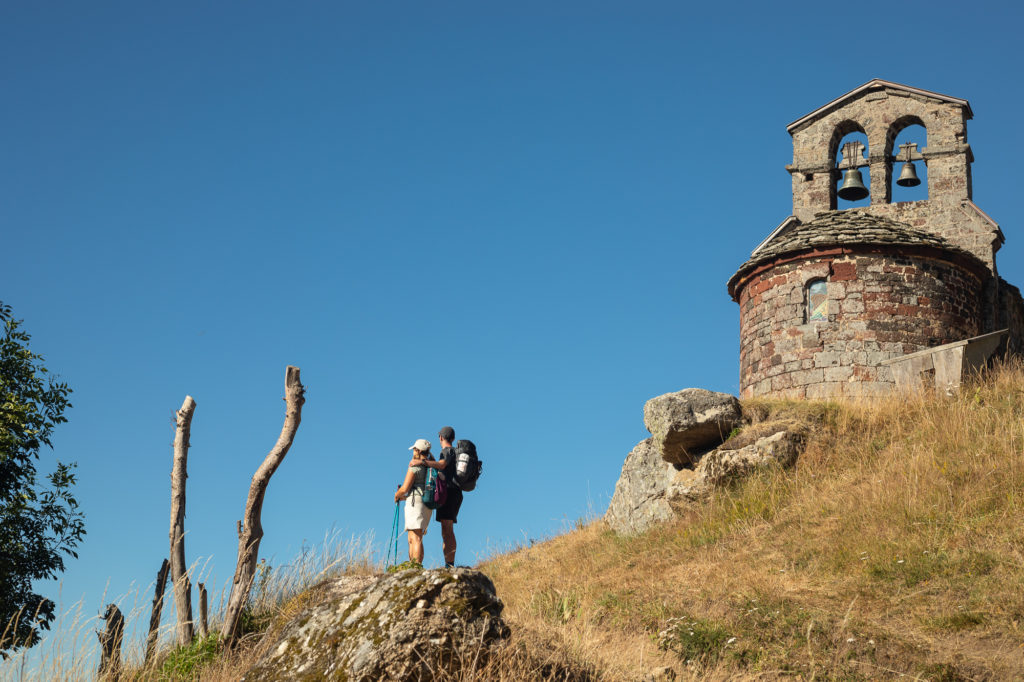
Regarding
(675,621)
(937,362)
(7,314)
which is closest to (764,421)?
(937,362)

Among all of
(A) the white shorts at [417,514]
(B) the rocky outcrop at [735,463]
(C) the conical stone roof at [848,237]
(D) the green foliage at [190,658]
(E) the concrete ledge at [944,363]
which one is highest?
(C) the conical stone roof at [848,237]

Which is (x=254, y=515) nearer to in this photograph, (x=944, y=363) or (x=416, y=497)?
(x=416, y=497)

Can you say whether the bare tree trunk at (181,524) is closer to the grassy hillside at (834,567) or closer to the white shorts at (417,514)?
the white shorts at (417,514)

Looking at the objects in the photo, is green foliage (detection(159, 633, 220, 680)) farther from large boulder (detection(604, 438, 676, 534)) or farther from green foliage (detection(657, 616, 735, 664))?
large boulder (detection(604, 438, 676, 534))

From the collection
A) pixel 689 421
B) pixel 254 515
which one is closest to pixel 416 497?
pixel 254 515

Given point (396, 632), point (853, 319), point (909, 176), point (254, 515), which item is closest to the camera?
point (396, 632)

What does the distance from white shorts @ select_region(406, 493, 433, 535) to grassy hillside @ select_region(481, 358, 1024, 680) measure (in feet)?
4.79

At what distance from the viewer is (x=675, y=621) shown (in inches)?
394

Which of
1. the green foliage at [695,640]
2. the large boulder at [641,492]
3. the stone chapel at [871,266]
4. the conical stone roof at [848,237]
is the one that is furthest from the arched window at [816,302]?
the green foliage at [695,640]

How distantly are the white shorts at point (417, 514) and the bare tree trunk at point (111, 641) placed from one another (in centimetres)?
323

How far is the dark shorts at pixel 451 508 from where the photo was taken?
36.7 ft

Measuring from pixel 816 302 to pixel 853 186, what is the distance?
11.7ft

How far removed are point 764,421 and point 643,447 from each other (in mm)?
2300

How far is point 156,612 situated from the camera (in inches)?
382
